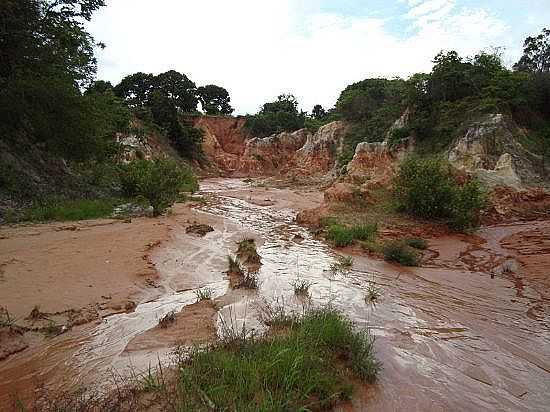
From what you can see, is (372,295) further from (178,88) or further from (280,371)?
(178,88)

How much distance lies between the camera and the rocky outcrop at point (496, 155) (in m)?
15.5

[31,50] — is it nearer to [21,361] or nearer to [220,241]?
[220,241]

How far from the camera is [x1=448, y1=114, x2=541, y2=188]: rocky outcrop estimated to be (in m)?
15.5

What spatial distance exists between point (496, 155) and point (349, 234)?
9817mm

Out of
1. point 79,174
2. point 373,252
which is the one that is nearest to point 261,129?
point 79,174

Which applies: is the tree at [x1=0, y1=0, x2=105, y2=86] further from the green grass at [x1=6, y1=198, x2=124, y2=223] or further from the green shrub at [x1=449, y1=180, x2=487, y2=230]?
the green shrub at [x1=449, y1=180, x2=487, y2=230]

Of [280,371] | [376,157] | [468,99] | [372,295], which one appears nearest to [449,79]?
[468,99]

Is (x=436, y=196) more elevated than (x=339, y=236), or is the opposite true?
(x=436, y=196)

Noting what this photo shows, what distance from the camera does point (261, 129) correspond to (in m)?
48.9

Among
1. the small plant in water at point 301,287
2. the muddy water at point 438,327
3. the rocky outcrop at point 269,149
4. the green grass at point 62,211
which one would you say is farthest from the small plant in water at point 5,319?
the rocky outcrop at point 269,149

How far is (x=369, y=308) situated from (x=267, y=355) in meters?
2.97

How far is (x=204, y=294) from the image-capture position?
243 inches

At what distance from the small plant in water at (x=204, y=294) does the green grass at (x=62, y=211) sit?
6725 millimetres

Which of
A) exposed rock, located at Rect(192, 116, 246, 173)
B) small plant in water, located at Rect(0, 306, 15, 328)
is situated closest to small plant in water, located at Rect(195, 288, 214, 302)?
small plant in water, located at Rect(0, 306, 15, 328)
